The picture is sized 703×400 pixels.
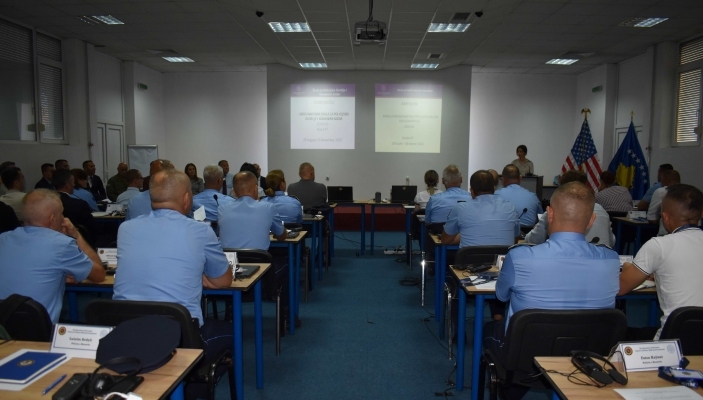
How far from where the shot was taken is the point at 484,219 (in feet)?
11.8

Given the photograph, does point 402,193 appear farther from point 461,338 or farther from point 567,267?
point 567,267

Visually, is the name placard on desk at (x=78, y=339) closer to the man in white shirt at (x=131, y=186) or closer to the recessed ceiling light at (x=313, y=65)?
the man in white shirt at (x=131, y=186)

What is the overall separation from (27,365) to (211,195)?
10.7ft

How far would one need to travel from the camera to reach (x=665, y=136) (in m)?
8.27

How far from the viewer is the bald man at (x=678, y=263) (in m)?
2.01

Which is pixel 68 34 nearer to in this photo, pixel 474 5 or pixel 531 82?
pixel 474 5

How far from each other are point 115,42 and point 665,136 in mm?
10302

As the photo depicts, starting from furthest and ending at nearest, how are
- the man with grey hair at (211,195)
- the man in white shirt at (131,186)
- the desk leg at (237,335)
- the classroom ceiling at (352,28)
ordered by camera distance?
the classroom ceiling at (352,28), the man in white shirt at (131,186), the man with grey hair at (211,195), the desk leg at (237,335)

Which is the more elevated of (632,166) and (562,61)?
(562,61)

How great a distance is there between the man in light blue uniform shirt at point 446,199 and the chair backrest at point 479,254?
140cm

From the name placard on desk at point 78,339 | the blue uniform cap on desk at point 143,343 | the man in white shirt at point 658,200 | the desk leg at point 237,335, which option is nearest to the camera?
the blue uniform cap on desk at point 143,343

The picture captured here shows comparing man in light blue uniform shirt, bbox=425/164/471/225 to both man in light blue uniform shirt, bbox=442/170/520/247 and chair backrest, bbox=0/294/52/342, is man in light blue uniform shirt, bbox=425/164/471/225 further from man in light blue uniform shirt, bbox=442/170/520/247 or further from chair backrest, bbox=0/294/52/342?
chair backrest, bbox=0/294/52/342

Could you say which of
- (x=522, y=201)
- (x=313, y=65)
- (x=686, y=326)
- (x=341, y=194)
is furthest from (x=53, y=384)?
(x=313, y=65)

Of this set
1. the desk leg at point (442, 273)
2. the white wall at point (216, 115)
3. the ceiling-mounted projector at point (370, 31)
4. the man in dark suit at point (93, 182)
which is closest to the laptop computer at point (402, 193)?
the ceiling-mounted projector at point (370, 31)
